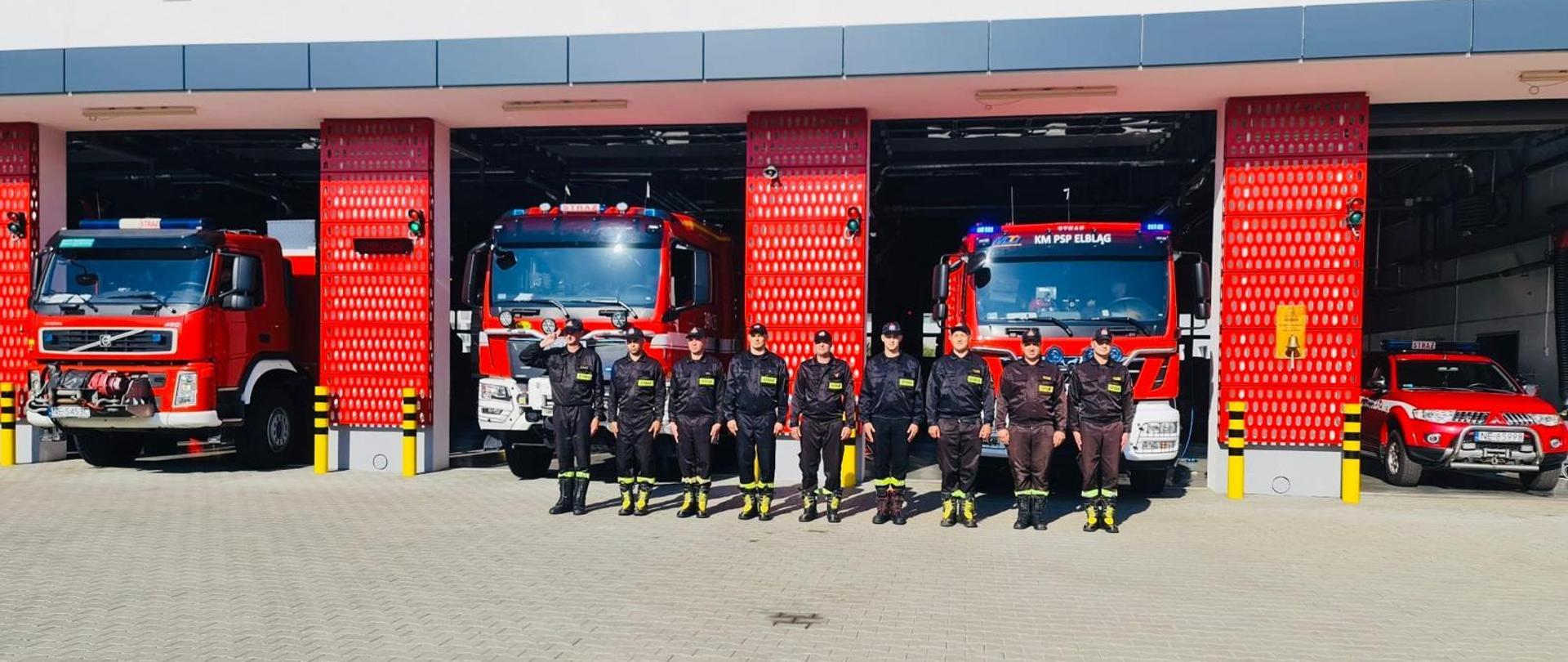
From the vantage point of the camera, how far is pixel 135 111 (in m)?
11.6

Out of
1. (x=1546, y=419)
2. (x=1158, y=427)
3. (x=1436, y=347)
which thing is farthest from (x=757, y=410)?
(x=1436, y=347)

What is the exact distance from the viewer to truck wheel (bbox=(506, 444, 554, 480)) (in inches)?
424

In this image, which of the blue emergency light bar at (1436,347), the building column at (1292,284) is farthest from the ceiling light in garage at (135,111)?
the blue emergency light bar at (1436,347)

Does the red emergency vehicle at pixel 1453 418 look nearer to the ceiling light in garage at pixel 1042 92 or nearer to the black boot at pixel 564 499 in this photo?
the ceiling light in garage at pixel 1042 92

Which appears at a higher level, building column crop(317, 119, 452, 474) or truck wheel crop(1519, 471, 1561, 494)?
building column crop(317, 119, 452, 474)

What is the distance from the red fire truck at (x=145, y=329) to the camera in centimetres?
1030

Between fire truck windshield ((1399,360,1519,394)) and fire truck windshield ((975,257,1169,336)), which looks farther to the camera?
fire truck windshield ((1399,360,1519,394))

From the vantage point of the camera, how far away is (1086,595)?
5863mm

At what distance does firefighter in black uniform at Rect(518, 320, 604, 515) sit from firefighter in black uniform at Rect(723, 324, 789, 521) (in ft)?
3.75

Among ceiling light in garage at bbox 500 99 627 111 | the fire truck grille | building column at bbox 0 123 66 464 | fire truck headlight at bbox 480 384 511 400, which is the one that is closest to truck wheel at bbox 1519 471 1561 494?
ceiling light in garage at bbox 500 99 627 111

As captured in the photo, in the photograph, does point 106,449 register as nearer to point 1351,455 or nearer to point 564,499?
point 564,499

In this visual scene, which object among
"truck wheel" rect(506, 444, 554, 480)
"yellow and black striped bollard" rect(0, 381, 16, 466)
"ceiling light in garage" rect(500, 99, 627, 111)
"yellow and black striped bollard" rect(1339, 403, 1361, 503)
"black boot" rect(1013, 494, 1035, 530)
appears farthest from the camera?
"yellow and black striped bollard" rect(0, 381, 16, 466)

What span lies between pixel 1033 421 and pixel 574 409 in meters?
3.82

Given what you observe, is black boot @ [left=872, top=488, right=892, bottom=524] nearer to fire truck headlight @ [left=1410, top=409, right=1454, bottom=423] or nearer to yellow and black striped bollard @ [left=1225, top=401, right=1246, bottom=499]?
yellow and black striped bollard @ [left=1225, top=401, right=1246, bottom=499]
